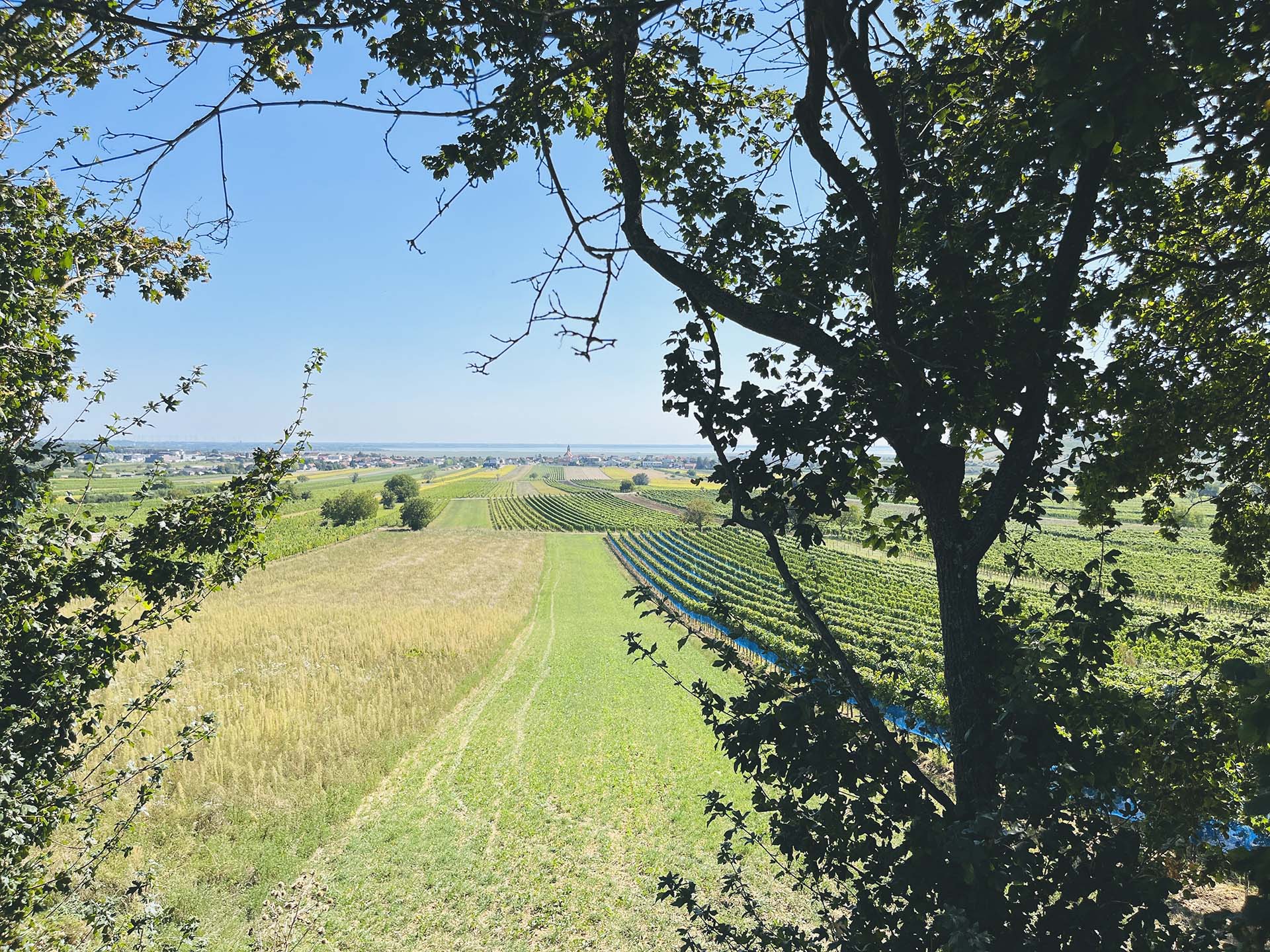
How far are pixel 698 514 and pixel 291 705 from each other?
2249 inches

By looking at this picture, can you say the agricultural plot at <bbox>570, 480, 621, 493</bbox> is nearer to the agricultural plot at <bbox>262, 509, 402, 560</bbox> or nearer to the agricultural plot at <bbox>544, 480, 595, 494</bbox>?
the agricultural plot at <bbox>544, 480, 595, 494</bbox>

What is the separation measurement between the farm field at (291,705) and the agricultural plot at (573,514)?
3905 centimetres

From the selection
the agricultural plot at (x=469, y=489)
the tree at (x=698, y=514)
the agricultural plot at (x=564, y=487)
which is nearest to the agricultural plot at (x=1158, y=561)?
the tree at (x=698, y=514)

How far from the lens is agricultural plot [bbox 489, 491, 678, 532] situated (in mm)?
77688

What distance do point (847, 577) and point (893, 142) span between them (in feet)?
147

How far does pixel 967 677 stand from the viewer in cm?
254

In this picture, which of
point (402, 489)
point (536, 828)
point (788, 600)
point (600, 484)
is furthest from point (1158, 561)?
point (600, 484)

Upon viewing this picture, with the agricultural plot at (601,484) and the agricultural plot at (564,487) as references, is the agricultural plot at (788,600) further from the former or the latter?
the agricultural plot at (601,484)

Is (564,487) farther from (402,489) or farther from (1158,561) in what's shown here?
(1158,561)

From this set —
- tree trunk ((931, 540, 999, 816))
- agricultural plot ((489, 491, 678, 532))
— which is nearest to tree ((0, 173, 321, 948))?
tree trunk ((931, 540, 999, 816))

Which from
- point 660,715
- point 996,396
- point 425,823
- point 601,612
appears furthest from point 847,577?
point 996,396

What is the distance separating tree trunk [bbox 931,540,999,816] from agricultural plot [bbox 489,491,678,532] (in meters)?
72.4

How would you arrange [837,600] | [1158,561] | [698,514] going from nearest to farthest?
[837,600]
[1158,561]
[698,514]

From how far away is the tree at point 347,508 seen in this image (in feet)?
233
